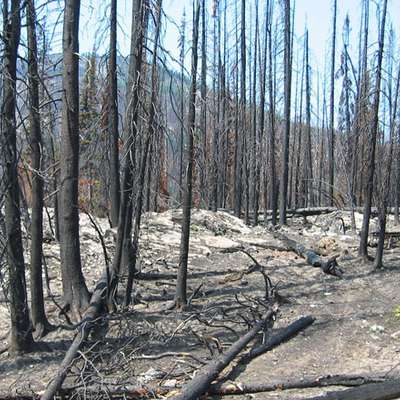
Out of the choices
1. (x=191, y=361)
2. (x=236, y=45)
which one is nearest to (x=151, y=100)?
(x=191, y=361)

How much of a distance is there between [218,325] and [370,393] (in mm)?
2939

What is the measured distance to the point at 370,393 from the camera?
525 cm

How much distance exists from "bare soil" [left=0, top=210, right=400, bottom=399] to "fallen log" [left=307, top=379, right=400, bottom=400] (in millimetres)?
332

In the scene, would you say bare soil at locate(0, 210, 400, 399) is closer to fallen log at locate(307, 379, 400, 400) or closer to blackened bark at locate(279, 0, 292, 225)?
fallen log at locate(307, 379, 400, 400)

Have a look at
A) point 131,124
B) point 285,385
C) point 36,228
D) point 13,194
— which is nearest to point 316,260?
point 131,124

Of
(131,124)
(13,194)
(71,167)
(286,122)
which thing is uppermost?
(286,122)

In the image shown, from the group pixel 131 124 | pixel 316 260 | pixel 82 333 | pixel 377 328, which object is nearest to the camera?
pixel 82 333

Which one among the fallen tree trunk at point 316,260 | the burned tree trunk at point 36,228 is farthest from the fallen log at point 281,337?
the fallen tree trunk at point 316,260

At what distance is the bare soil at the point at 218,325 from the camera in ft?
20.5

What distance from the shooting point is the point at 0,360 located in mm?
7215

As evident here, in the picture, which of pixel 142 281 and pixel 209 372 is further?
pixel 142 281

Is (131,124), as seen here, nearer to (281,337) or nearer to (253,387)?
(281,337)

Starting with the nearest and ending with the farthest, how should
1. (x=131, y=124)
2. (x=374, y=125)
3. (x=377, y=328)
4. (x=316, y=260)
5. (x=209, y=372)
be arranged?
(x=209, y=372) → (x=377, y=328) → (x=131, y=124) → (x=374, y=125) → (x=316, y=260)

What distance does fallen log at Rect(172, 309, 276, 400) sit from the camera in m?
5.33
